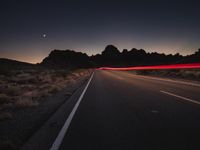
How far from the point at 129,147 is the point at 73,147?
1.07 m

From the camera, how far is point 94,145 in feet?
12.9

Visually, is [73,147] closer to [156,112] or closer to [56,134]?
[56,134]

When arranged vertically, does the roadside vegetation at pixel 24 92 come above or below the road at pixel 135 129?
below

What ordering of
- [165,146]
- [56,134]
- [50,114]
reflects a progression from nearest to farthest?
1. [165,146]
2. [56,134]
3. [50,114]

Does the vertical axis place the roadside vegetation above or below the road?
below

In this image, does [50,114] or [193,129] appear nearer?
[193,129]

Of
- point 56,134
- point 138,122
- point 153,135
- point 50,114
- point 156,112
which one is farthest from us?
point 50,114

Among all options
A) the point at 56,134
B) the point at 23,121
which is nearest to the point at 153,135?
the point at 56,134

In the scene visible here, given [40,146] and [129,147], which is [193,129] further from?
[40,146]

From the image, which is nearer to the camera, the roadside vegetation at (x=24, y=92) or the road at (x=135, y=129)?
the road at (x=135, y=129)

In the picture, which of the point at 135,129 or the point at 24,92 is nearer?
the point at 135,129

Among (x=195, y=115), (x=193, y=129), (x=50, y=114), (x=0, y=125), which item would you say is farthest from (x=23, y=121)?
(x=195, y=115)

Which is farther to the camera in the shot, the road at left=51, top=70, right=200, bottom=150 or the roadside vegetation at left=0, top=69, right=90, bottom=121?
the roadside vegetation at left=0, top=69, right=90, bottom=121

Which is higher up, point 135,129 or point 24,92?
point 135,129
